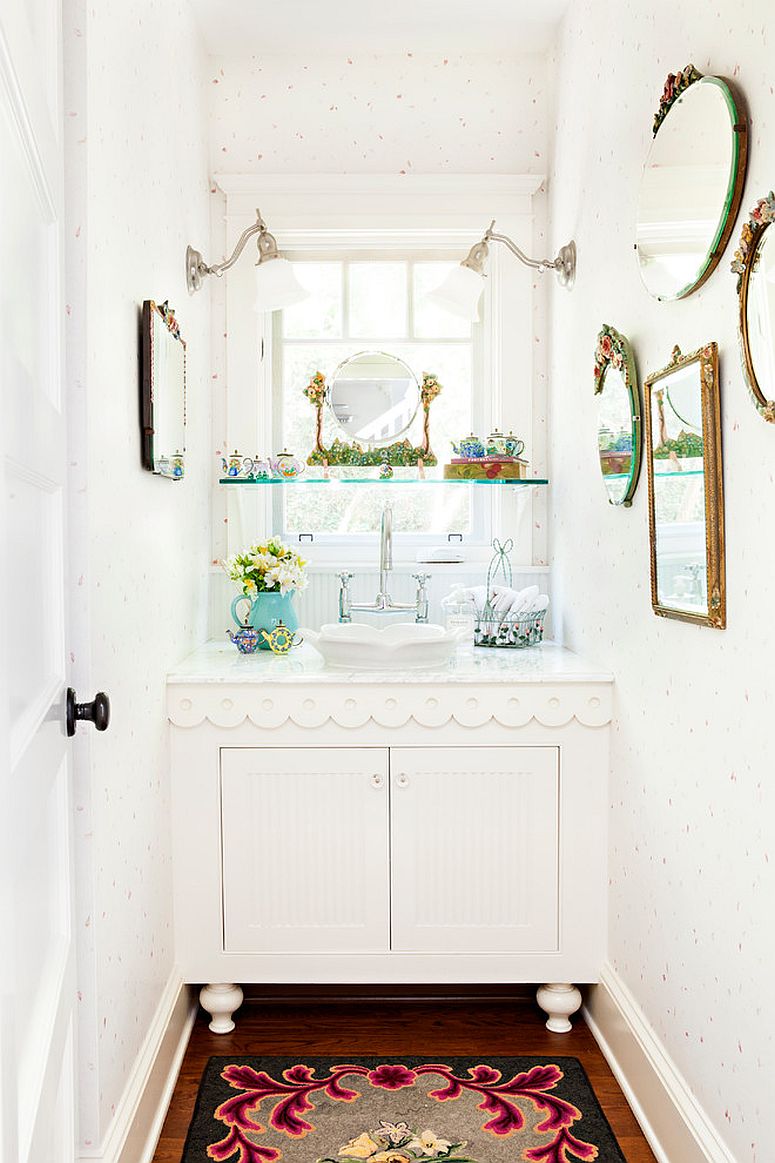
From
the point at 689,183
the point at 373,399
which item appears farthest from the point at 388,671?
the point at 689,183

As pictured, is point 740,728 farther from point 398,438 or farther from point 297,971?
point 398,438

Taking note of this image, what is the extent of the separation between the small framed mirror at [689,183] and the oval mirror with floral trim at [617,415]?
231 mm

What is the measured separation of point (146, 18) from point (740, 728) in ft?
6.20

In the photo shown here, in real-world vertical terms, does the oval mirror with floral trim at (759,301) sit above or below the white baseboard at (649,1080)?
above

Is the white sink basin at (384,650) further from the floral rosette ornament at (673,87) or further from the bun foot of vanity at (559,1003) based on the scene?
the floral rosette ornament at (673,87)

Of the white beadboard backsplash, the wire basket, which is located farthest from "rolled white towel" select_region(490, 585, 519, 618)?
the white beadboard backsplash

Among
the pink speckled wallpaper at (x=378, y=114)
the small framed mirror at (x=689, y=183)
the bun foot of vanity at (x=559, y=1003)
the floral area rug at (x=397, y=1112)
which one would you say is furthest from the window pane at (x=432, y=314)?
the floral area rug at (x=397, y=1112)

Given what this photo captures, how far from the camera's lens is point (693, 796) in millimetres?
1876

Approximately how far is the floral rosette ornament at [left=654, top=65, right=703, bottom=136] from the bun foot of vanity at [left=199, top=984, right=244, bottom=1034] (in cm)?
214

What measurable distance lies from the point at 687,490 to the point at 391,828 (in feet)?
3.71

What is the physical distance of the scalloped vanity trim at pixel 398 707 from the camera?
8.11 feet

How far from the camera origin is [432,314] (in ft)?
10.8

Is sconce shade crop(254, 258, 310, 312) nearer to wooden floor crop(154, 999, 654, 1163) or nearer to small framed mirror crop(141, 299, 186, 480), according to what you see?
small framed mirror crop(141, 299, 186, 480)

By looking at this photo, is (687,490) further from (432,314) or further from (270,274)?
(432,314)
